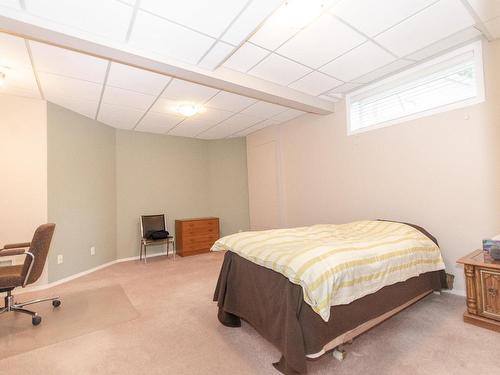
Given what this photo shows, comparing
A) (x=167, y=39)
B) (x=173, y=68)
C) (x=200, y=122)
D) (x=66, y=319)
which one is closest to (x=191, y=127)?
(x=200, y=122)

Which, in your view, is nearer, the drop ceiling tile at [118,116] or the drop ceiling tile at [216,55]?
the drop ceiling tile at [216,55]

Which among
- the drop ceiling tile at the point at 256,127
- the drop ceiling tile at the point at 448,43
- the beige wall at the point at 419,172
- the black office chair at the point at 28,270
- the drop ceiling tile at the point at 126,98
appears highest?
the drop ceiling tile at the point at 448,43

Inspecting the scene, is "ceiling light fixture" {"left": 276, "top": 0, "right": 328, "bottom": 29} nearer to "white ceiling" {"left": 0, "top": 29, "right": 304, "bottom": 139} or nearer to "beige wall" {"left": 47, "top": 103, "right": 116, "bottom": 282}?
"white ceiling" {"left": 0, "top": 29, "right": 304, "bottom": 139}

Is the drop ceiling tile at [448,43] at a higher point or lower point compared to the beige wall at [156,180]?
higher

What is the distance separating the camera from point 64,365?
1.78 m

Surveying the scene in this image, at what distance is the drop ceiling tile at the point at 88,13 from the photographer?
1826 mm

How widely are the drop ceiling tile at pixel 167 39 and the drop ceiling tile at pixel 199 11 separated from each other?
0.08 meters

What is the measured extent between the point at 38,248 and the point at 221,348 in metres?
1.99

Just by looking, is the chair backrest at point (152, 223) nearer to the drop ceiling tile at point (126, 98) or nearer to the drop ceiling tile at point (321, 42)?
the drop ceiling tile at point (126, 98)

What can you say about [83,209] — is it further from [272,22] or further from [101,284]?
[272,22]

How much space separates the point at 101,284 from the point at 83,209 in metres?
1.33

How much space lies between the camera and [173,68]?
2604 mm

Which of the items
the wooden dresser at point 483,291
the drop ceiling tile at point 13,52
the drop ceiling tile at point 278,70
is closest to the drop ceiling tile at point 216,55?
the drop ceiling tile at point 278,70

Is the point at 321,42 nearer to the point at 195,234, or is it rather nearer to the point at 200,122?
the point at 200,122
